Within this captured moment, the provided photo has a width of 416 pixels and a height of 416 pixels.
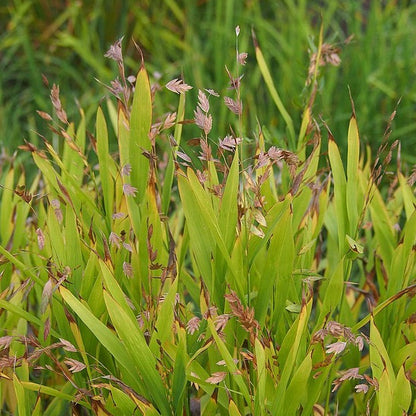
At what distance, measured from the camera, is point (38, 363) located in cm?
155

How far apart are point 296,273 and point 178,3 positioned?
3145 mm

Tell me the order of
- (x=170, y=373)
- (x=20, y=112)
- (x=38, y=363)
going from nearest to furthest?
(x=170, y=373) < (x=38, y=363) < (x=20, y=112)

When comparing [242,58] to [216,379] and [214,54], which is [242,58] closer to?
[216,379]

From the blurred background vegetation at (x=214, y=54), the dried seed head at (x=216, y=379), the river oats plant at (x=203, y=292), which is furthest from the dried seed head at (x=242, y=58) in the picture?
the blurred background vegetation at (x=214, y=54)

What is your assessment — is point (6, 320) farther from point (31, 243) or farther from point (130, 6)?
point (130, 6)

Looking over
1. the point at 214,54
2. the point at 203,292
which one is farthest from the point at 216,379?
the point at 214,54

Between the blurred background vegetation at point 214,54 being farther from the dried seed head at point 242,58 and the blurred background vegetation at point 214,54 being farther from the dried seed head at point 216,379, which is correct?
the dried seed head at point 216,379

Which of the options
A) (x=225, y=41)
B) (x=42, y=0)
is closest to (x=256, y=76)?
(x=225, y=41)

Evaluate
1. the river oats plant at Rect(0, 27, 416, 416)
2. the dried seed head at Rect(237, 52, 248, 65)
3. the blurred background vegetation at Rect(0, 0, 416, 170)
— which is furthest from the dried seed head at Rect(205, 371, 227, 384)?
the blurred background vegetation at Rect(0, 0, 416, 170)

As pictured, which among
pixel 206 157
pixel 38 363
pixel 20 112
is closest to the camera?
pixel 206 157

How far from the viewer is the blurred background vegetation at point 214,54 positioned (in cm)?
317

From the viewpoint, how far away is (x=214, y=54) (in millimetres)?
3471

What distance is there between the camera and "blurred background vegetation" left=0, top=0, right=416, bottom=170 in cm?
317

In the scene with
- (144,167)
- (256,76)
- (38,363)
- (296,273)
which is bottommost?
(256,76)
